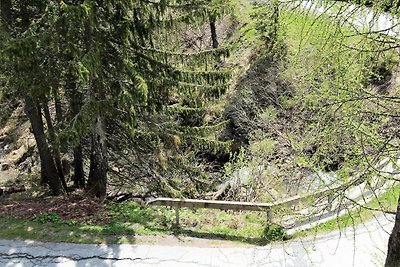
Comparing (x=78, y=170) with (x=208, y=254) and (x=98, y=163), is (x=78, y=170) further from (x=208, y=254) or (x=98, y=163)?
(x=208, y=254)

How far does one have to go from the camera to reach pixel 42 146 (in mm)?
12336

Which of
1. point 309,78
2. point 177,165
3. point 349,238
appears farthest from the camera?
point 177,165

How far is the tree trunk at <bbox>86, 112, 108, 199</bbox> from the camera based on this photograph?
10.4 m

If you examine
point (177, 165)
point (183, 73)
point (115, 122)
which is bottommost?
point (177, 165)

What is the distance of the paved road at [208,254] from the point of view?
7770 mm

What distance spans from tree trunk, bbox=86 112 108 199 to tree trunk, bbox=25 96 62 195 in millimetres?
1181

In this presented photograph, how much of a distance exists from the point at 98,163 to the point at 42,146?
2.18 metres

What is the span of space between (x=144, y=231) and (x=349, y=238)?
163 inches

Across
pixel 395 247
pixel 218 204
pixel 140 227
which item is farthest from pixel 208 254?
pixel 395 247

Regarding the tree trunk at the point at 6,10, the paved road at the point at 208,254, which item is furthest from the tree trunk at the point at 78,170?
the paved road at the point at 208,254

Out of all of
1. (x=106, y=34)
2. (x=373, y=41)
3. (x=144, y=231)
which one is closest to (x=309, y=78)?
(x=373, y=41)

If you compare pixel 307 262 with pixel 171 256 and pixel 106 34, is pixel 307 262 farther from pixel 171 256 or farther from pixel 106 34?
pixel 106 34

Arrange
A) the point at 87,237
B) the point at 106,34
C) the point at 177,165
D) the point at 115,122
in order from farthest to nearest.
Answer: the point at 177,165
the point at 115,122
the point at 106,34
the point at 87,237

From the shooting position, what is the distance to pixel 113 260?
26.2 ft
